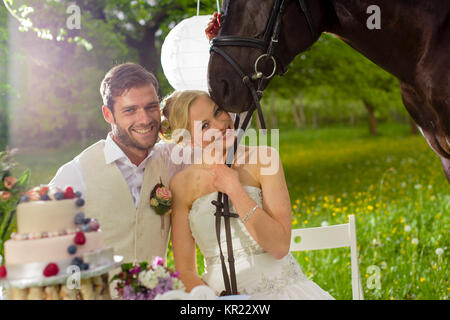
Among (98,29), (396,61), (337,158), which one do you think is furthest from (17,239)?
(337,158)

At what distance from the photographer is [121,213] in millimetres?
2199

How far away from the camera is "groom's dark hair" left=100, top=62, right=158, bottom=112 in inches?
89.5

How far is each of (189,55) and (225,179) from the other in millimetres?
984

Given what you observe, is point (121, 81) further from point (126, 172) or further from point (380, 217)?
point (380, 217)

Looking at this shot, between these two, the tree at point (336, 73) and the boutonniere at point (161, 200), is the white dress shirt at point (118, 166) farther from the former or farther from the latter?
the tree at point (336, 73)

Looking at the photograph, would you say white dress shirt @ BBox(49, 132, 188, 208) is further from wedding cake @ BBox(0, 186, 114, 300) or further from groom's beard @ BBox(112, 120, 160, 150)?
wedding cake @ BBox(0, 186, 114, 300)

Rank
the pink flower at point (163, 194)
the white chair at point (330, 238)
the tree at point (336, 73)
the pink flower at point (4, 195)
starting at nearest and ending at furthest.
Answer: the pink flower at point (4, 195) < the pink flower at point (163, 194) < the white chair at point (330, 238) < the tree at point (336, 73)

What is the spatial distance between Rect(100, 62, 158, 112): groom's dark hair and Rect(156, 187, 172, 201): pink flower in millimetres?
502

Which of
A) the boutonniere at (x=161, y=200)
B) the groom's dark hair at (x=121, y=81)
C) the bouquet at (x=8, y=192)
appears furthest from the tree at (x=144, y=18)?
the bouquet at (x=8, y=192)

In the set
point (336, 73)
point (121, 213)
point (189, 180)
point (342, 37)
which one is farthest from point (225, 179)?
point (336, 73)

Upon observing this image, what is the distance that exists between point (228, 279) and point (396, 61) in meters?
1.25

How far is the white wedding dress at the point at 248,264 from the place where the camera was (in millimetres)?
2135

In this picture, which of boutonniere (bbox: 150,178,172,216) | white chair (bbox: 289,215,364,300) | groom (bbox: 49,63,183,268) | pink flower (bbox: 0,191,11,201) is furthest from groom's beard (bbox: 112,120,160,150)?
white chair (bbox: 289,215,364,300)

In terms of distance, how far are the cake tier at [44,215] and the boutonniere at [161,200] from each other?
54 cm
